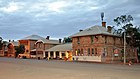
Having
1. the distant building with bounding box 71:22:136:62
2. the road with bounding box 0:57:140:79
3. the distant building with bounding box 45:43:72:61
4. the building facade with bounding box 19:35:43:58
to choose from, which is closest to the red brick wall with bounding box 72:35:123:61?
the distant building with bounding box 71:22:136:62

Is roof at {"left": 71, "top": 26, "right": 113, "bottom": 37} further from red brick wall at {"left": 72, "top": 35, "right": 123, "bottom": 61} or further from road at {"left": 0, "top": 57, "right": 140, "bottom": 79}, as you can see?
road at {"left": 0, "top": 57, "right": 140, "bottom": 79}

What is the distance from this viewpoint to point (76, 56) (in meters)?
62.1

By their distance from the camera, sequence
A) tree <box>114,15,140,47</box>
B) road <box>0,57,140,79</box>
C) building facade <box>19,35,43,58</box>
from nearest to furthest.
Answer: road <box>0,57,140,79</box> < tree <box>114,15,140,47</box> < building facade <box>19,35,43,58</box>

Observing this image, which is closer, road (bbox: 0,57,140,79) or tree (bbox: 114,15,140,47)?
road (bbox: 0,57,140,79)

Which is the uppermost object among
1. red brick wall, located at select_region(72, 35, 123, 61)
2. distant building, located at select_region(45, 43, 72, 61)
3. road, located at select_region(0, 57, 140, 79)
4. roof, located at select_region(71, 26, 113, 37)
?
roof, located at select_region(71, 26, 113, 37)

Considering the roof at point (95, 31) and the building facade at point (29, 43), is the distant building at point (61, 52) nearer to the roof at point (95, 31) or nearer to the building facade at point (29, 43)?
the roof at point (95, 31)

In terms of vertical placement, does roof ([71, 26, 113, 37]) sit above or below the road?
above

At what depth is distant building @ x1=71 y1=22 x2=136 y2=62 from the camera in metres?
56.2

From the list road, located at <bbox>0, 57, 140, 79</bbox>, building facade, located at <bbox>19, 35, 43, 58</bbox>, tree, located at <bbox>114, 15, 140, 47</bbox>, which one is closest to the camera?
road, located at <bbox>0, 57, 140, 79</bbox>

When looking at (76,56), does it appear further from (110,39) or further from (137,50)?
(137,50)

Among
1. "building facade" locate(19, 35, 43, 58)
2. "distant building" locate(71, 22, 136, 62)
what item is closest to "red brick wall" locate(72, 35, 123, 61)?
"distant building" locate(71, 22, 136, 62)

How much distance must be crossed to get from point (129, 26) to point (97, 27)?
33.3 feet

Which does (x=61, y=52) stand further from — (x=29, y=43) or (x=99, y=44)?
(x=29, y=43)

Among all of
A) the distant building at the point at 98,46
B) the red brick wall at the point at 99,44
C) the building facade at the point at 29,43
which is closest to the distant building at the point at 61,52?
the distant building at the point at 98,46
